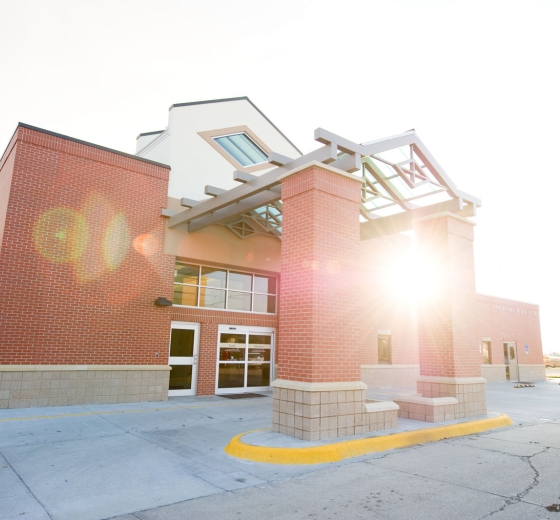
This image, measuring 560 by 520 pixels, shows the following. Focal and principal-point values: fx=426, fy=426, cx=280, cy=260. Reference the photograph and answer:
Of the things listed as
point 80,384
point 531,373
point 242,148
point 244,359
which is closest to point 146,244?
point 80,384

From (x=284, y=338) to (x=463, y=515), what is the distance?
419cm

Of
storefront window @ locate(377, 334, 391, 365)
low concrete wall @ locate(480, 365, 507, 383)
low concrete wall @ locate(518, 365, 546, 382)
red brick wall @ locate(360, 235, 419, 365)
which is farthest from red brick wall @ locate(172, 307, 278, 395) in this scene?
low concrete wall @ locate(518, 365, 546, 382)

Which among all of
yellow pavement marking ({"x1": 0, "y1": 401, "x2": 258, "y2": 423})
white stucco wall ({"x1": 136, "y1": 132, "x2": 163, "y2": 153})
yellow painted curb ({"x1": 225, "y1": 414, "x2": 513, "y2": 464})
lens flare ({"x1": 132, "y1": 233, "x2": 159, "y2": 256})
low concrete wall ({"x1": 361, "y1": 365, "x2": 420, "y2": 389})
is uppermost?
white stucco wall ({"x1": 136, "y1": 132, "x2": 163, "y2": 153})

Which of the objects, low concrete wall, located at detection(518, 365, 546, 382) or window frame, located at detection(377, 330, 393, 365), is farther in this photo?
low concrete wall, located at detection(518, 365, 546, 382)

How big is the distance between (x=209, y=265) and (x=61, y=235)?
4921mm

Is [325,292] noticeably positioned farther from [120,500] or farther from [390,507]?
[120,500]

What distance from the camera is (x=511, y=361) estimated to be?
88.8ft

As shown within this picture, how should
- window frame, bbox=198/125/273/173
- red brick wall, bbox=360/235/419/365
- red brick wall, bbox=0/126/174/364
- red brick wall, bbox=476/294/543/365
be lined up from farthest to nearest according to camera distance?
red brick wall, bbox=476/294/543/365, red brick wall, bbox=360/235/419/365, window frame, bbox=198/125/273/173, red brick wall, bbox=0/126/174/364

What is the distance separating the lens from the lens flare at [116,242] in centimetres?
1199

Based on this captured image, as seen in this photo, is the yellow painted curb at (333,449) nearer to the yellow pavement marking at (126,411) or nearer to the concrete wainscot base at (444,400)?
the concrete wainscot base at (444,400)

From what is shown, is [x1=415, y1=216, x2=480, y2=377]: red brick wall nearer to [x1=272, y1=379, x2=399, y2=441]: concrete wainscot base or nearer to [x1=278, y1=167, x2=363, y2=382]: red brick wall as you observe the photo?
[x1=272, y1=379, x2=399, y2=441]: concrete wainscot base

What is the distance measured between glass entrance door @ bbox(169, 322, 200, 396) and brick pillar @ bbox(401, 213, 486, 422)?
23.1 ft

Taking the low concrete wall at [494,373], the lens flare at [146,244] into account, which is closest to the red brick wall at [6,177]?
the lens flare at [146,244]

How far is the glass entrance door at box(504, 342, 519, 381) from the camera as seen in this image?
26.8 m
